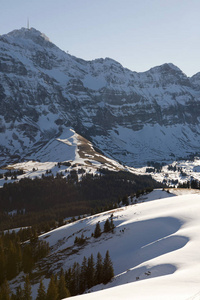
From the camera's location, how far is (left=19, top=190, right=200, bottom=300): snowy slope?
933 inches

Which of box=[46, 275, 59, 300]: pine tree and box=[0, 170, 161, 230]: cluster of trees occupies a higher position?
box=[46, 275, 59, 300]: pine tree

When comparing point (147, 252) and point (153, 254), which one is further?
point (147, 252)

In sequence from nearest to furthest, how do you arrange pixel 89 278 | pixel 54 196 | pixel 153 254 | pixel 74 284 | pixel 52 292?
pixel 52 292
pixel 153 254
pixel 89 278
pixel 74 284
pixel 54 196

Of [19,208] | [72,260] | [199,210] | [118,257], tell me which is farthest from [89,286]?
[19,208]

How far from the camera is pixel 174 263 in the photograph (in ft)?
101

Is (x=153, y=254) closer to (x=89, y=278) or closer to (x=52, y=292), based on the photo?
(x=89, y=278)

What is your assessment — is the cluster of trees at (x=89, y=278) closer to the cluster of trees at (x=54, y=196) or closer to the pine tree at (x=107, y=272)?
the pine tree at (x=107, y=272)

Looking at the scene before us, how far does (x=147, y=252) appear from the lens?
1671 inches

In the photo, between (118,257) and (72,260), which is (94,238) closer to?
(72,260)

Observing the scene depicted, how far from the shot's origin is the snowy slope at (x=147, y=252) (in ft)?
77.7

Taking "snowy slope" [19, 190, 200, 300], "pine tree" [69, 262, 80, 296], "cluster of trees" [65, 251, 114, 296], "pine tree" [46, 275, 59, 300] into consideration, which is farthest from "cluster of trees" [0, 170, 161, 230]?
"pine tree" [46, 275, 59, 300]

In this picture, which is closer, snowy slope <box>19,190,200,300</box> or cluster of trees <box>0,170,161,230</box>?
snowy slope <box>19,190,200,300</box>

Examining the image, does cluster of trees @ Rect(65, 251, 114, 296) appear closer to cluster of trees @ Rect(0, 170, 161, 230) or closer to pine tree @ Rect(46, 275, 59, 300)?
pine tree @ Rect(46, 275, 59, 300)

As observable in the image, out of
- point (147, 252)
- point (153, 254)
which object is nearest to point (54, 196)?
point (147, 252)
